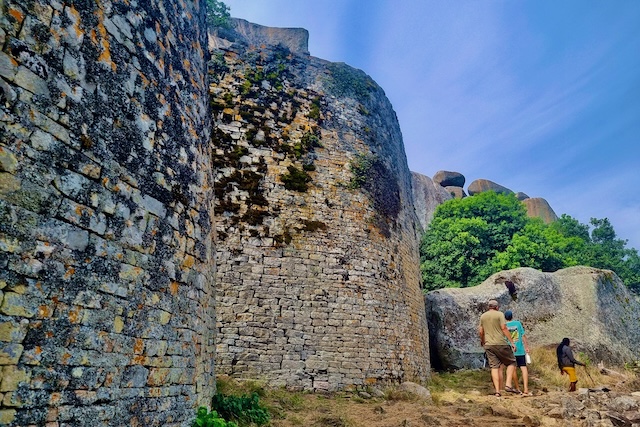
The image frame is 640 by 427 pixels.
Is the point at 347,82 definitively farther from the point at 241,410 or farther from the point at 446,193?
the point at 446,193

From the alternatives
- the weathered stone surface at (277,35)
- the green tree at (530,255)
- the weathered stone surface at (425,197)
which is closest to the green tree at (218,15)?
the weathered stone surface at (277,35)

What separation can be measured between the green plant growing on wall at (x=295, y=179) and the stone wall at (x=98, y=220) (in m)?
5.21

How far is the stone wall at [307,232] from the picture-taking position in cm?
836

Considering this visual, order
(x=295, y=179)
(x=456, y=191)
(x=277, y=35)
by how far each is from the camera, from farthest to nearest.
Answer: (x=456, y=191)
(x=277, y=35)
(x=295, y=179)

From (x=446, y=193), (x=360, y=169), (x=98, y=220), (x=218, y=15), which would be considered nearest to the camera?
(x=98, y=220)

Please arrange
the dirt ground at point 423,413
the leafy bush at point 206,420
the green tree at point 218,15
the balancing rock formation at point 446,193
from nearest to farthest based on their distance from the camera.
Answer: the leafy bush at point 206,420, the dirt ground at point 423,413, the green tree at point 218,15, the balancing rock formation at point 446,193

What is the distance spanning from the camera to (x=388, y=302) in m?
9.97

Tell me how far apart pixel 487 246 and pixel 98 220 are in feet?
Result: 68.3

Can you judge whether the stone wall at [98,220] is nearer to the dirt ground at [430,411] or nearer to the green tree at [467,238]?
the dirt ground at [430,411]

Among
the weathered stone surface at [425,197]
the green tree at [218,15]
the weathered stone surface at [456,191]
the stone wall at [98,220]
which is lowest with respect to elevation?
the stone wall at [98,220]

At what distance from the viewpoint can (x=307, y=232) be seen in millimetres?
9297

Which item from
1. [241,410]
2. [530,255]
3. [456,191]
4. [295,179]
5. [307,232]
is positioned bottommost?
[241,410]

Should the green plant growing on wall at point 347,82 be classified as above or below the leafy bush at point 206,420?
above

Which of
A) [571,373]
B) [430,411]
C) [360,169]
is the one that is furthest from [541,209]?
[430,411]
